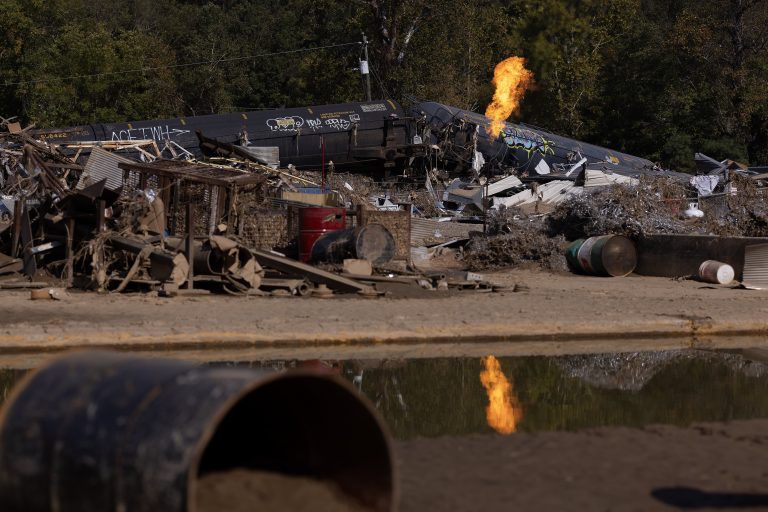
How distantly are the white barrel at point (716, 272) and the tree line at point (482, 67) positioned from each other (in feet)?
75.9

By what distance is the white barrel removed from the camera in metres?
22.0

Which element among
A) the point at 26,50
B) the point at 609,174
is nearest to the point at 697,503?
the point at 609,174

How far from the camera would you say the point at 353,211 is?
23.4m

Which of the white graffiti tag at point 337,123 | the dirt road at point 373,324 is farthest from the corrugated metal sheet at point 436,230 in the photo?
the white graffiti tag at point 337,123

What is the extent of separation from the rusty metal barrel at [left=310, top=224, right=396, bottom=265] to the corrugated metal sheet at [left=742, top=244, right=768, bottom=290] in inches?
275

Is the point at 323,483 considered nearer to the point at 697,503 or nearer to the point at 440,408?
the point at 697,503

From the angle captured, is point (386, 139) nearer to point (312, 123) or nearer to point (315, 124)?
point (315, 124)

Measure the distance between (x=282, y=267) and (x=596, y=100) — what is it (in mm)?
35080

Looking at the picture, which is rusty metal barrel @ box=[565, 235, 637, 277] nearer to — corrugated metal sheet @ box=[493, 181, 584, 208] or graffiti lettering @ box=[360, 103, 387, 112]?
corrugated metal sheet @ box=[493, 181, 584, 208]

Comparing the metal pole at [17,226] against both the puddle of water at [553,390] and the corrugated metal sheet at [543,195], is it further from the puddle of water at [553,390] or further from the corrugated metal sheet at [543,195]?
the corrugated metal sheet at [543,195]

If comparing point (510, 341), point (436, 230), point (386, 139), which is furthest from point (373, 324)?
point (386, 139)

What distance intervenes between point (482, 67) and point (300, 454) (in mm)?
49066

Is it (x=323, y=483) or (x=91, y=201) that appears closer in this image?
(x=323, y=483)

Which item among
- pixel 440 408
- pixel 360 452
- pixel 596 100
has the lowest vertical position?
pixel 440 408
